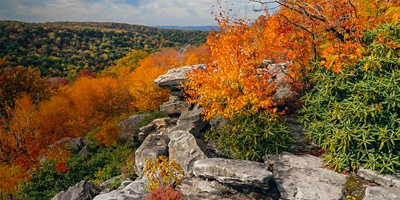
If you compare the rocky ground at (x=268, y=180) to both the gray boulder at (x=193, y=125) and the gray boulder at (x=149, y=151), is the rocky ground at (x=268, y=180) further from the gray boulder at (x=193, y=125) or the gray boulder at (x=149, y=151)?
the gray boulder at (x=193, y=125)

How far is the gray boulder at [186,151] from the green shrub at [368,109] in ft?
16.0

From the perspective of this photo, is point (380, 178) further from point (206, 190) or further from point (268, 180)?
point (206, 190)

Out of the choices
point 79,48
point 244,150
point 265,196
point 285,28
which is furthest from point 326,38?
point 79,48

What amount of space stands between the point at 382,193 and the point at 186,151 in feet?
23.4

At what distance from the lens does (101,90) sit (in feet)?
139

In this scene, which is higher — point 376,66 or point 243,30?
point 243,30

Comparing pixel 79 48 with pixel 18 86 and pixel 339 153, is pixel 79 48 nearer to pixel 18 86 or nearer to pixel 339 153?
pixel 18 86

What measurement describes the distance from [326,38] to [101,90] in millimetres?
36318

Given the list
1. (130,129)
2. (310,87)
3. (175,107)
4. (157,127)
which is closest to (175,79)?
(175,107)

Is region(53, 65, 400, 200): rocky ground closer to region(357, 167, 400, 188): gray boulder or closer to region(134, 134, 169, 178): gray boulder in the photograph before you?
region(357, 167, 400, 188): gray boulder

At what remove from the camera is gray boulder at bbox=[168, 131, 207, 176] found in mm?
11859

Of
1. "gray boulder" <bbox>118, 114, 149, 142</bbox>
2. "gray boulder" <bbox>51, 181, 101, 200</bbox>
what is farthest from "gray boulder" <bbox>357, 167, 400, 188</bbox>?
"gray boulder" <bbox>118, 114, 149, 142</bbox>

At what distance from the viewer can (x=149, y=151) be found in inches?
533

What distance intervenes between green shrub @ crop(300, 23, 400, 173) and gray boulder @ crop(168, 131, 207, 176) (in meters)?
4.89
